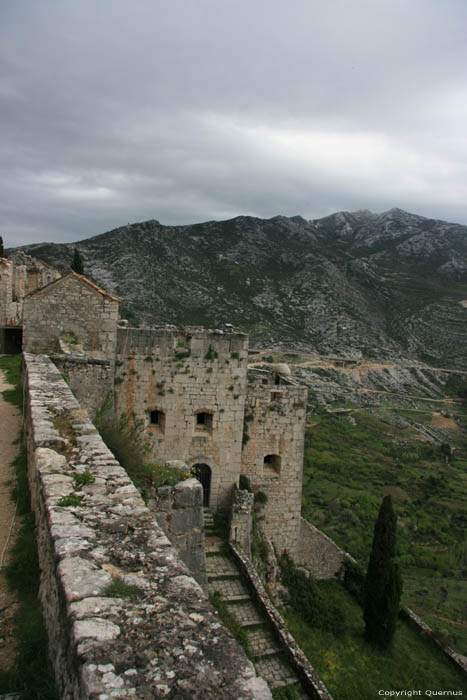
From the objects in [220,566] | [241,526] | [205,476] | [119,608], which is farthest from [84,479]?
[205,476]

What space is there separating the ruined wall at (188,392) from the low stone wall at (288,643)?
115 inches

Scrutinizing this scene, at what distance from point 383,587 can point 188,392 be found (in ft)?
33.9

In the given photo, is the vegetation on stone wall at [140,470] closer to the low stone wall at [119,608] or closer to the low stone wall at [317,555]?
the low stone wall at [119,608]

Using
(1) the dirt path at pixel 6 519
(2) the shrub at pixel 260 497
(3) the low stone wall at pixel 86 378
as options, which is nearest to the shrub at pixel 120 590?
(1) the dirt path at pixel 6 519

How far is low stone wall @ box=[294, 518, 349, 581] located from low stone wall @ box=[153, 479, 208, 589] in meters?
11.3

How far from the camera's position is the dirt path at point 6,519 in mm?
3627

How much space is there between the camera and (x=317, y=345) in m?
66.4

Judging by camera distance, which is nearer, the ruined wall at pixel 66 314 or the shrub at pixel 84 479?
the shrub at pixel 84 479

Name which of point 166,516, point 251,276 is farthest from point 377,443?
point 166,516

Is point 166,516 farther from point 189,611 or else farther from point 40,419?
point 189,611

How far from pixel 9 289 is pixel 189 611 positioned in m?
22.4

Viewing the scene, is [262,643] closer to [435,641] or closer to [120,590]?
[120,590]

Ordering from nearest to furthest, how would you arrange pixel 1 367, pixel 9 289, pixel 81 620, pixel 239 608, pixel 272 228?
pixel 81 620 → pixel 239 608 → pixel 1 367 → pixel 9 289 → pixel 272 228

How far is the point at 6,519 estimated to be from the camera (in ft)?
18.9
